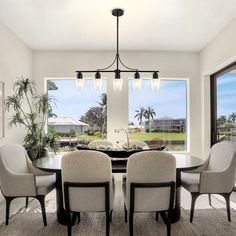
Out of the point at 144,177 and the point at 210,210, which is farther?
the point at 210,210

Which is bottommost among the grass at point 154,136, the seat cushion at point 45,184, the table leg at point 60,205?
the table leg at point 60,205

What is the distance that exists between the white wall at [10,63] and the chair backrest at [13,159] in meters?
0.61

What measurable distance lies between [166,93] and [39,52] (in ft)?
9.02

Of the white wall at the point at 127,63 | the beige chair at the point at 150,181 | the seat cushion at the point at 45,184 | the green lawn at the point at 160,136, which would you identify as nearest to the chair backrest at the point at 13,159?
the seat cushion at the point at 45,184

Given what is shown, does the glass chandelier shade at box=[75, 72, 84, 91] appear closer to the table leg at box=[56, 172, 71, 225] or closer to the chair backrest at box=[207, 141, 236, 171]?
the table leg at box=[56, 172, 71, 225]

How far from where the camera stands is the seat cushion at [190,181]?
257 centimetres

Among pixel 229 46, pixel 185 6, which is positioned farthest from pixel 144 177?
pixel 229 46

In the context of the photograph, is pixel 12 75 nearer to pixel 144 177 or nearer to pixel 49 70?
pixel 49 70

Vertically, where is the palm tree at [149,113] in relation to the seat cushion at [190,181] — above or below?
above

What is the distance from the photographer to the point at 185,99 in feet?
15.8

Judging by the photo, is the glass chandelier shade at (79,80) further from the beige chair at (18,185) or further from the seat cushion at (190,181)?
the seat cushion at (190,181)

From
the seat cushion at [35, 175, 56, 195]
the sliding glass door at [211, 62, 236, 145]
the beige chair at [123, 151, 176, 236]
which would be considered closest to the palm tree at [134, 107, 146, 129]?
the sliding glass door at [211, 62, 236, 145]

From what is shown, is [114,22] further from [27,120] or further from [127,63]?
[27,120]

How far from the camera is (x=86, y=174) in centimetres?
214
